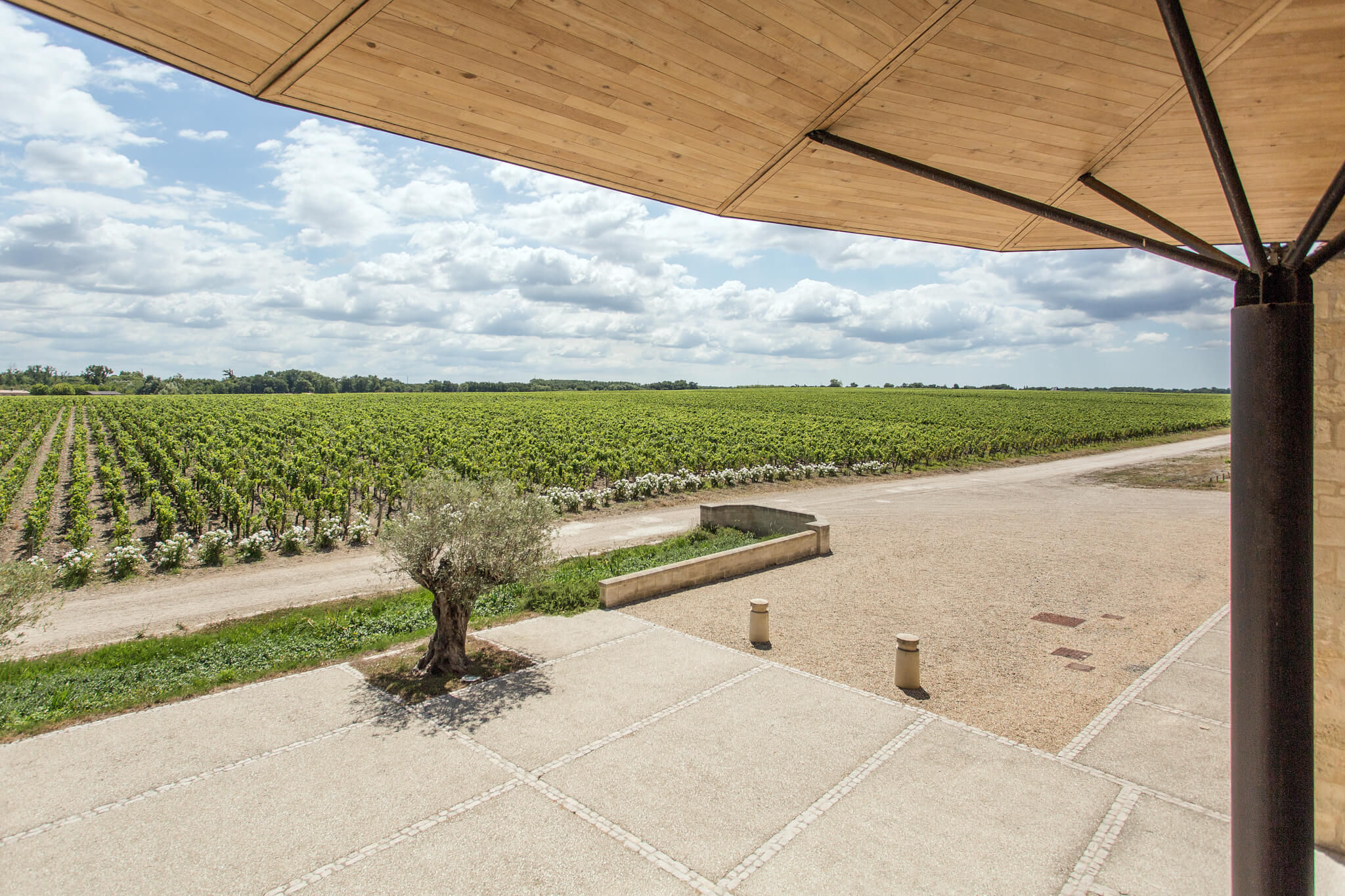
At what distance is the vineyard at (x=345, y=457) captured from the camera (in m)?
16.4

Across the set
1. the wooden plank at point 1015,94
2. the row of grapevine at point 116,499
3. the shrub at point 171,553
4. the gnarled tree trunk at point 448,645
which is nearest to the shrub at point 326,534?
the shrub at point 171,553

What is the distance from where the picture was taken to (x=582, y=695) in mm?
7266

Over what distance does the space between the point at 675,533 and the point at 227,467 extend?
50.6 ft

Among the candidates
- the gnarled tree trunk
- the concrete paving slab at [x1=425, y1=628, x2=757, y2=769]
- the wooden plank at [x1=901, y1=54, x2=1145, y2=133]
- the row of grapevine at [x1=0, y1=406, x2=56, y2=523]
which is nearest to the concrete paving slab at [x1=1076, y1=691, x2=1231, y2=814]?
the concrete paving slab at [x1=425, y1=628, x2=757, y2=769]

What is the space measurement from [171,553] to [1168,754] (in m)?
16.3

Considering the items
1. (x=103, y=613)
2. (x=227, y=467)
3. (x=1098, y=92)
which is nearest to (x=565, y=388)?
(x=227, y=467)

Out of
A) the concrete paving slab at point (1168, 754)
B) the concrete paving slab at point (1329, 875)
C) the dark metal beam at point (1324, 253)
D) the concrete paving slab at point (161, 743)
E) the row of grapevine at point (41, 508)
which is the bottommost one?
the concrete paving slab at point (1168, 754)

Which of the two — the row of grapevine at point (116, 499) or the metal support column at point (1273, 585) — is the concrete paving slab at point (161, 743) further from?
the row of grapevine at point (116, 499)

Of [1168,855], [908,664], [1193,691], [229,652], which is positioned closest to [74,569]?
[229,652]

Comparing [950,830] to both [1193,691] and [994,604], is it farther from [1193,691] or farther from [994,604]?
[994,604]

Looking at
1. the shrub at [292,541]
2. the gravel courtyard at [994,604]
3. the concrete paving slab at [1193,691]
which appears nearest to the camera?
the concrete paving slab at [1193,691]

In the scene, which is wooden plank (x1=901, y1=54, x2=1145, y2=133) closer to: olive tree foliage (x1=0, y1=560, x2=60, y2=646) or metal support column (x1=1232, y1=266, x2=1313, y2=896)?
metal support column (x1=1232, y1=266, x2=1313, y2=896)

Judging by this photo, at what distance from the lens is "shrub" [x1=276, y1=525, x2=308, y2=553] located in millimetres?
15250

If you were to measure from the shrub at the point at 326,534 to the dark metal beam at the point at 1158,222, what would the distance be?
16.1 metres
